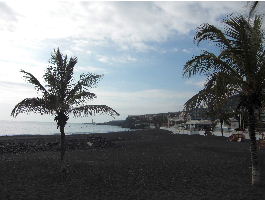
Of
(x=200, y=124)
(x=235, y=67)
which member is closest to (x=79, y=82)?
(x=235, y=67)

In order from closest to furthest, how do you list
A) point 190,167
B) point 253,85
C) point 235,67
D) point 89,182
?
point 253,85, point 235,67, point 89,182, point 190,167

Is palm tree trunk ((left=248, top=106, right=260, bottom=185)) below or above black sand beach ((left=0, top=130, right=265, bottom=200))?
above

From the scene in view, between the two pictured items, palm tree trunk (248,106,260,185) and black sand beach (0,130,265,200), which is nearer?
black sand beach (0,130,265,200)

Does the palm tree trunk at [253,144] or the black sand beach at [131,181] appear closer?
the black sand beach at [131,181]

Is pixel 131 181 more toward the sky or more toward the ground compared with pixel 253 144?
more toward the ground

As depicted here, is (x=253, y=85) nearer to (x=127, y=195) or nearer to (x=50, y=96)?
(x=127, y=195)

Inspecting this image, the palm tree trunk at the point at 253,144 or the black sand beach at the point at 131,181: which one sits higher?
the palm tree trunk at the point at 253,144

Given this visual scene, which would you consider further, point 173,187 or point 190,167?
point 190,167

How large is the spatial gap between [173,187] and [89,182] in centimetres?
410

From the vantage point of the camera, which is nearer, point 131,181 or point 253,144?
point 253,144

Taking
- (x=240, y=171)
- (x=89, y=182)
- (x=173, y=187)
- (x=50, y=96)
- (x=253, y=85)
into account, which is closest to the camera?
(x=253, y=85)

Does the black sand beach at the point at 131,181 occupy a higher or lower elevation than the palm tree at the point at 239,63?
lower

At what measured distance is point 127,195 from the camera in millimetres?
14133

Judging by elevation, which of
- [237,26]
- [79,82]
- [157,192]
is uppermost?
[237,26]
